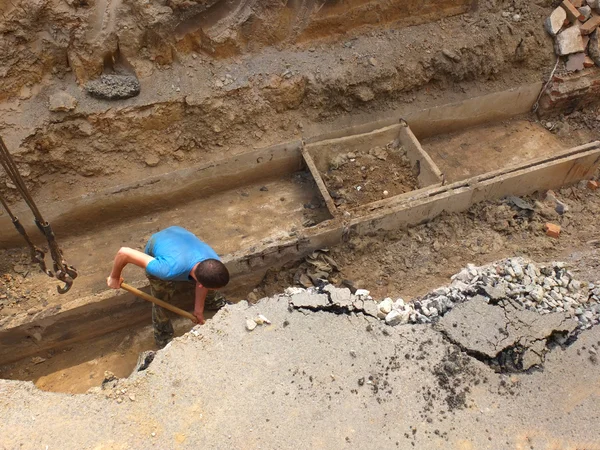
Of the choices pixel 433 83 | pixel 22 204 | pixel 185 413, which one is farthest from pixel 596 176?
pixel 22 204

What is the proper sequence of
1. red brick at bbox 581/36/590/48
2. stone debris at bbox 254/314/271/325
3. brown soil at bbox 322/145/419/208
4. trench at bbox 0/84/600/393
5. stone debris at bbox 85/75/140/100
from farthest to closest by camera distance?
red brick at bbox 581/36/590/48 < brown soil at bbox 322/145/419/208 < stone debris at bbox 85/75/140/100 < trench at bbox 0/84/600/393 < stone debris at bbox 254/314/271/325

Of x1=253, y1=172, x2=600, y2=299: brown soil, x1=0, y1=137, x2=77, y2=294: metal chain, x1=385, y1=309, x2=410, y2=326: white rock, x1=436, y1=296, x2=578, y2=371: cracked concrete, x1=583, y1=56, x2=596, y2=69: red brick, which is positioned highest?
x1=0, y1=137, x2=77, y2=294: metal chain

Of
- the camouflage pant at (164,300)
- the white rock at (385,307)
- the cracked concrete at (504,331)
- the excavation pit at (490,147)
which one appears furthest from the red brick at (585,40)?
the camouflage pant at (164,300)

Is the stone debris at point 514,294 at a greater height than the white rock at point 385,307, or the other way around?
the white rock at point 385,307

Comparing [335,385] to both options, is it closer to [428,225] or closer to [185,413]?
[185,413]

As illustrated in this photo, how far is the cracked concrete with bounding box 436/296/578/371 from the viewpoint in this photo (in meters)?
3.12

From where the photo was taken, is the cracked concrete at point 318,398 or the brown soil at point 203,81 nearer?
the cracked concrete at point 318,398

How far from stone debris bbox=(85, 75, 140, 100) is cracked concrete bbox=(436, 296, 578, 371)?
11.7 ft

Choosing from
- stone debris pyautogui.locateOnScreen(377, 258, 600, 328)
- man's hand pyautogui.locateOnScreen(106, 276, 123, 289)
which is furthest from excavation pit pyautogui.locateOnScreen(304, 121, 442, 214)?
man's hand pyautogui.locateOnScreen(106, 276, 123, 289)

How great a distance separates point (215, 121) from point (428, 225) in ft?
8.10

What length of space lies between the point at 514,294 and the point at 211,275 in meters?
2.26

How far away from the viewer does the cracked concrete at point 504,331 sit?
3123 mm

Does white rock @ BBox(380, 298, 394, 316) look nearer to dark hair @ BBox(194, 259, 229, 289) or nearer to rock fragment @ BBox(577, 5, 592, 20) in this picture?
dark hair @ BBox(194, 259, 229, 289)

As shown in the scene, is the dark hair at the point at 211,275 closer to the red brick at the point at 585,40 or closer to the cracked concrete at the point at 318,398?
the cracked concrete at the point at 318,398
